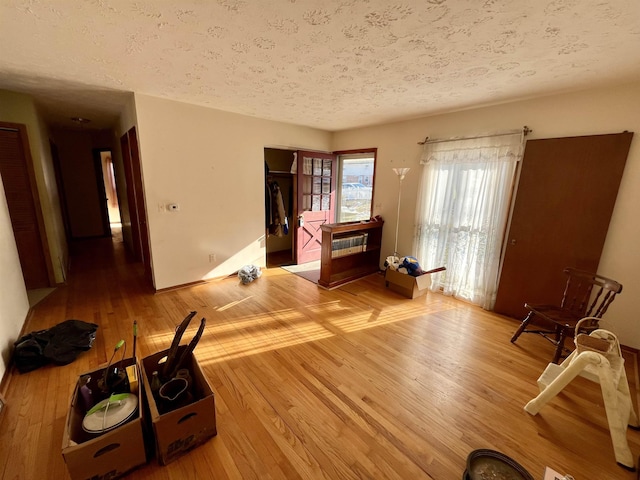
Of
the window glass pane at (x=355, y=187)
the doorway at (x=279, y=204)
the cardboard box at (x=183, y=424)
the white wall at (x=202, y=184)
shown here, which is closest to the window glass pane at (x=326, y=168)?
the window glass pane at (x=355, y=187)

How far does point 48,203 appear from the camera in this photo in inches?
135

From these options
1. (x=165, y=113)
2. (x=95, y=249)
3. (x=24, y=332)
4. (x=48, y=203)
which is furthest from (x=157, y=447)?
(x=95, y=249)

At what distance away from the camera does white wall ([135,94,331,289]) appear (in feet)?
10.4

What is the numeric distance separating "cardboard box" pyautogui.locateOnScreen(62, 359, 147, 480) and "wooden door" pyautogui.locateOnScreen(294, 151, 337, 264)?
354 centimetres

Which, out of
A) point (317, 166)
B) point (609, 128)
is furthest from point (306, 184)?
point (609, 128)

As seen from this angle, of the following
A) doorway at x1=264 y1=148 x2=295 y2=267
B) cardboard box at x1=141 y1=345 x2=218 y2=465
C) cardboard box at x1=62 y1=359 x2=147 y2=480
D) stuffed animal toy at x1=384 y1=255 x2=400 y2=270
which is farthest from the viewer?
doorway at x1=264 y1=148 x2=295 y2=267

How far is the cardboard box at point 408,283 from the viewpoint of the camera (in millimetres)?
3445

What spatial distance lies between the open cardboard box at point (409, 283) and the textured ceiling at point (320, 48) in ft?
7.02

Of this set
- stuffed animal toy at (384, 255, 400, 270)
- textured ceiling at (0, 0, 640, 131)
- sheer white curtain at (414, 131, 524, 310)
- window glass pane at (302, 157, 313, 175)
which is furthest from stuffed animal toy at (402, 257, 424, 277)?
window glass pane at (302, 157, 313, 175)

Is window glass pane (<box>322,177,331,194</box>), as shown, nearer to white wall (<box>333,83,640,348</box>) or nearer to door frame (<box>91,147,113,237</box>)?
white wall (<box>333,83,640,348</box>)

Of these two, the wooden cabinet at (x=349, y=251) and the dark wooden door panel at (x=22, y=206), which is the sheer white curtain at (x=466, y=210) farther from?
the dark wooden door panel at (x=22, y=206)

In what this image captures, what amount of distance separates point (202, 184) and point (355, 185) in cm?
273

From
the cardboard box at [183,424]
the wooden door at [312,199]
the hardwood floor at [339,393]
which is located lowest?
the hardwood floor at [339,393]

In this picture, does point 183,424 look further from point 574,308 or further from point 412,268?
point 574,308
